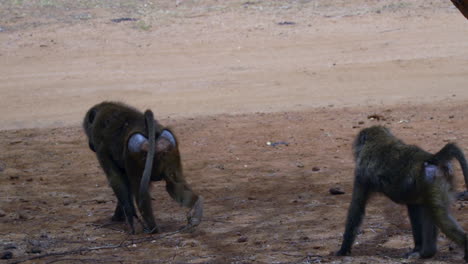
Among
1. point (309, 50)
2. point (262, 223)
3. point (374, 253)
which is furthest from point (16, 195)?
point (309, 50)

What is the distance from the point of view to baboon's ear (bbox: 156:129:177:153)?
694 cm

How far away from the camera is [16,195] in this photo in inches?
347

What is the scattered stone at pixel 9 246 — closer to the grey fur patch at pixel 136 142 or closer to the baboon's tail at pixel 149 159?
the baboon's tail at pixel 149 159

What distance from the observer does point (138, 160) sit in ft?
22.7

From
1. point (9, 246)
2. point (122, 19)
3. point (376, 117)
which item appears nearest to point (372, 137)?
point (9, 246)

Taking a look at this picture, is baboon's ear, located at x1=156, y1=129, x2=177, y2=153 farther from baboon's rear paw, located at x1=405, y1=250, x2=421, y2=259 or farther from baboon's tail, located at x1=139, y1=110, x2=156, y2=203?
baboon's rear paw, located at x1=405, y1=250, x2=421, y2=259

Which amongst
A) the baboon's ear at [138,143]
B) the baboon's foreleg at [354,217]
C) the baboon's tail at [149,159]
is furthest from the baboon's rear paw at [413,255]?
the baboon's ear at [138,143]

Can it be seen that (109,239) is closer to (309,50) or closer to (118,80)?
(118,80)

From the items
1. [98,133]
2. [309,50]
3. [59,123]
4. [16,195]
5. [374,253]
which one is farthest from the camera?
[309,50]

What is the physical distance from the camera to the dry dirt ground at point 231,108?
264 inches

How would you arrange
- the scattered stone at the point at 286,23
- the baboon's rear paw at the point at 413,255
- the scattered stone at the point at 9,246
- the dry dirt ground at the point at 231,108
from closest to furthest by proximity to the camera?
the baboon's rear paw at the point at 413,255, the scattered stone at the point at 9,246, the dry dirt ground at the point at 231,108, the scattered stone at the point at 286,23

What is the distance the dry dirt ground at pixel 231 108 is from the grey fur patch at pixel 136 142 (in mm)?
845

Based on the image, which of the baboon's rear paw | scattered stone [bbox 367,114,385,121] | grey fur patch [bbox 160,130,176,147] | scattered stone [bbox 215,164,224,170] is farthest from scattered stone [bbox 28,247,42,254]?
scattered stone [bbox 367,114,385,121]

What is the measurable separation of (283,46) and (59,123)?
6.92 metres
